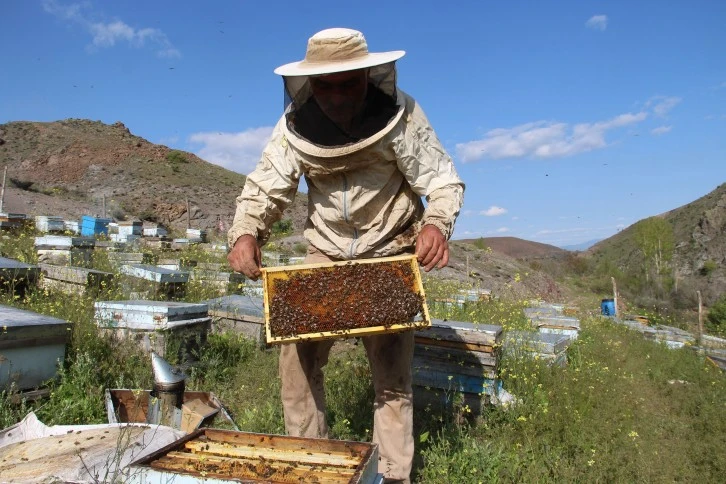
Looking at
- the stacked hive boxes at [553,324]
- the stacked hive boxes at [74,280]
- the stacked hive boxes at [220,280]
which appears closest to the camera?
the stacked hive boxes at [74,280]

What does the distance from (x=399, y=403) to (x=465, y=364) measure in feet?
5.41

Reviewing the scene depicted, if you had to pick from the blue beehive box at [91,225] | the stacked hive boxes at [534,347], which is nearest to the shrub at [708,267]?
the blue beehive box at [91,225]

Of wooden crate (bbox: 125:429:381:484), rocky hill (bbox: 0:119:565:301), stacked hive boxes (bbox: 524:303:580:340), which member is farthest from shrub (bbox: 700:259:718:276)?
wooden crate (bbox: 125:429:381:484)

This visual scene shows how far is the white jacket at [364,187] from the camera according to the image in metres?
2.77

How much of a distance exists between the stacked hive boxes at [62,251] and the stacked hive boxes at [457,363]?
595 centimetres

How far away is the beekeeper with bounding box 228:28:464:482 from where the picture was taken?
271 centimetres

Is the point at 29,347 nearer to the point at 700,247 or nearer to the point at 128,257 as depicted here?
the point at 128,257

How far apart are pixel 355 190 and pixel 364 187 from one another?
0.05 meters

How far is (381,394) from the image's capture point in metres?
2.95

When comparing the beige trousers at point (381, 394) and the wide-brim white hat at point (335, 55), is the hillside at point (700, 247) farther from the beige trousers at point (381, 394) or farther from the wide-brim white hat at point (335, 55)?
the wide-brim white hat at point (335, 55)

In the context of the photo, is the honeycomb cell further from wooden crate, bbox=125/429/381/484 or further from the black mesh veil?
the black mesh veil

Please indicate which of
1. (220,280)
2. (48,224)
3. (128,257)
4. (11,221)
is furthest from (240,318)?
(11,221)

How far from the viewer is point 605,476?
351cm

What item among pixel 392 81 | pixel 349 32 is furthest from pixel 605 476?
pixel 349 32
